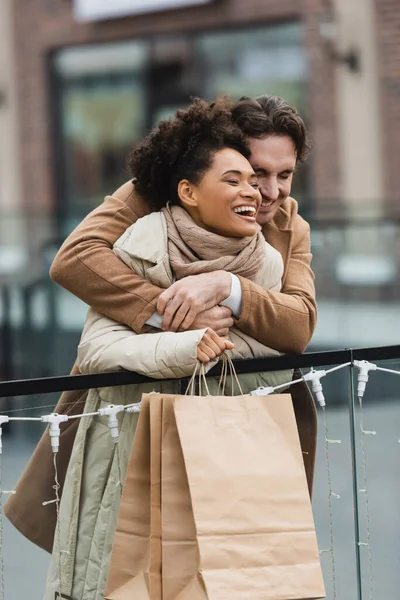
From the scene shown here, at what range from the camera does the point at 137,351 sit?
2.99 metres

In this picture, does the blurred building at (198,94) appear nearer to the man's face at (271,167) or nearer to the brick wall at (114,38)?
the brick wall at (114,38)

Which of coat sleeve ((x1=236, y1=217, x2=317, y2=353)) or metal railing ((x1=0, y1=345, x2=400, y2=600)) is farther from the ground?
coat sleeve ((x1=236, y1=217, x2=317, y2=353))

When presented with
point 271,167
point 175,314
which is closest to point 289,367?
point 175,314

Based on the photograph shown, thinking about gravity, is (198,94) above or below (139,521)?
above

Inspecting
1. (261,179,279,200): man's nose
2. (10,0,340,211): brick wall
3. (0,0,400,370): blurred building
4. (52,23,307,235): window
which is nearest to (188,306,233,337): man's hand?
(261,179,279,200): man's nose

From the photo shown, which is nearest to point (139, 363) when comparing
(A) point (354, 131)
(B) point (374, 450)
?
(B) point (374, 450)

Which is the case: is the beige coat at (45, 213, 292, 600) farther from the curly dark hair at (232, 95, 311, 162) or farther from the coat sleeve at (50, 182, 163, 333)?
the curly dark hair at (232, 95, 311, 162)

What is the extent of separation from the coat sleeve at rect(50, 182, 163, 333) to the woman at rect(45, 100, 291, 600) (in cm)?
4

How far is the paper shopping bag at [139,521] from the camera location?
9.09 feet


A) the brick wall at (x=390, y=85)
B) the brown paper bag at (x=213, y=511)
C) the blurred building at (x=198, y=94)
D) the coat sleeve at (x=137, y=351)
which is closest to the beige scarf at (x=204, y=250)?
the coat sleeve at (x=137, y=351)

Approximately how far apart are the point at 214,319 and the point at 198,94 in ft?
35.1

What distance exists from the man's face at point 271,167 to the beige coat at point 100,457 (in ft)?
1.18

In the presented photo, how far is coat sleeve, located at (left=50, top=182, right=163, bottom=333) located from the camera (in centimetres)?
311

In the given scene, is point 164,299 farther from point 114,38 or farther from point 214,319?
point 114,38
